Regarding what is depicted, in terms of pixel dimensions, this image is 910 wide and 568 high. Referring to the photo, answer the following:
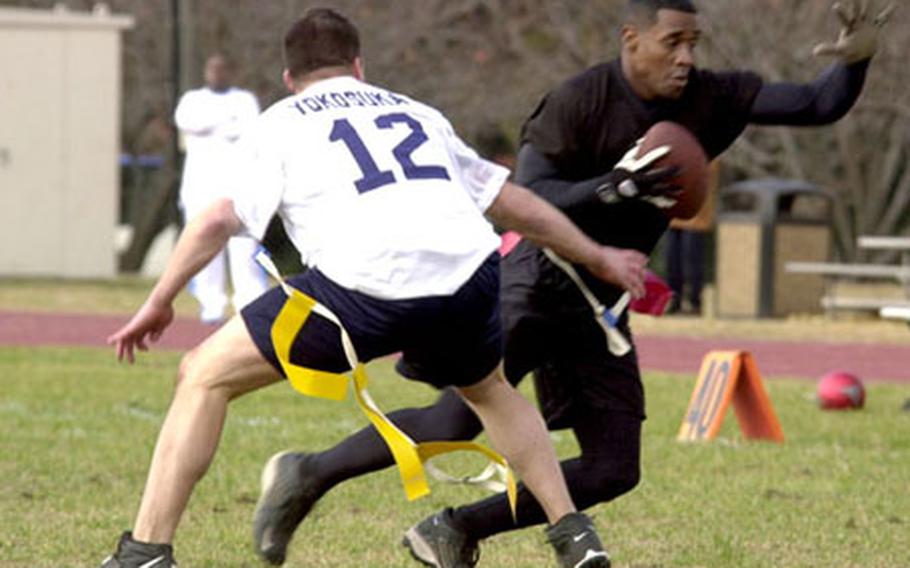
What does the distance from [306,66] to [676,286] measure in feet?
58.2

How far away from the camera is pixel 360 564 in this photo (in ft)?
24.9

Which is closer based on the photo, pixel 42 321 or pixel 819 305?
pixel 42 321

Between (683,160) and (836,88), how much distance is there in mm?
743

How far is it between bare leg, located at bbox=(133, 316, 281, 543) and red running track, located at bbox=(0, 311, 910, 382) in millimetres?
10416

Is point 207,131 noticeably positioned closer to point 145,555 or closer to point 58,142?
point 58,142

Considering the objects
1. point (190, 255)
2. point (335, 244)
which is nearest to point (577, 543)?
point (335, 244)

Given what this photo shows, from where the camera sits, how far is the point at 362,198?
6.19 meters

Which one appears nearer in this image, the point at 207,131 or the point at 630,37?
the point at 630,37

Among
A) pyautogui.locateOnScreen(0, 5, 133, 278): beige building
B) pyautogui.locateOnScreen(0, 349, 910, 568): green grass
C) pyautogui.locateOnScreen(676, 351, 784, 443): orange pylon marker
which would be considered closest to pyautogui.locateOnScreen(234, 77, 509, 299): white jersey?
pyautogui.locateOnScreen(0, 349, 910, 568): green grass

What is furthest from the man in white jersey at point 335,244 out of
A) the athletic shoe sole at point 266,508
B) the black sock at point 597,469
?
the athletic shoe sole at point 266,508

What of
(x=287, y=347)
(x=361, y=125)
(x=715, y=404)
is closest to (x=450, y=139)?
(x=361, y=125)

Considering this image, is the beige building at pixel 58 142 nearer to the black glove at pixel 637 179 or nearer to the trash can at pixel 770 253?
the trash can at pixel 770 253

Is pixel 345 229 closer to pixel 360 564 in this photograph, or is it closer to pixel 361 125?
pixel 361 125

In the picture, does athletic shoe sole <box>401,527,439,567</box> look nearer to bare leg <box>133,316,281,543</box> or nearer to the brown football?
bare leg <box>133,316,281,543</box>
